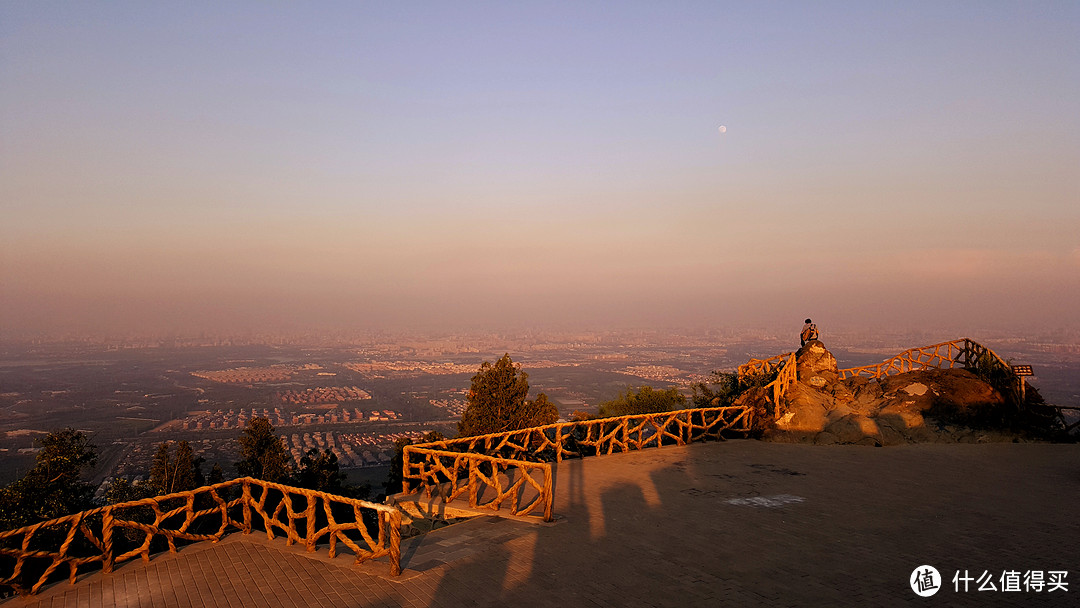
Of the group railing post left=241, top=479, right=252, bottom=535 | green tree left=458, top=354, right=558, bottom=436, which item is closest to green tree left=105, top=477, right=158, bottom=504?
green tree left=458, top=354, right=558, bottom=436

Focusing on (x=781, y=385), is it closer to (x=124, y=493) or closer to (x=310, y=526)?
(x=310, y=526)

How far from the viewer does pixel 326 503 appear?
931cm

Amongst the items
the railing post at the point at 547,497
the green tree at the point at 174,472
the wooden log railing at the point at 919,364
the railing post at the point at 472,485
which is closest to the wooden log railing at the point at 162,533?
the railing post at the point at 472,485

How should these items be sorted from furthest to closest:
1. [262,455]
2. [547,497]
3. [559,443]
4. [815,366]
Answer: [262,455] < [815,366] < [559,443] < [547,497]

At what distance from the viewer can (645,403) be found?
3422 centimetres

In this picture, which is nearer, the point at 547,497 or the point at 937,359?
the point at 547,497

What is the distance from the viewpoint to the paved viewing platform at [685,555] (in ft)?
24.5

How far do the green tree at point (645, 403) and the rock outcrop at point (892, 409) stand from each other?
12263 mm

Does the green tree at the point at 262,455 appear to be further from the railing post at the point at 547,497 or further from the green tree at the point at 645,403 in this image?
the railing post at the point at 547,497

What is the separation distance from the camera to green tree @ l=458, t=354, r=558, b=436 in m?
27.1

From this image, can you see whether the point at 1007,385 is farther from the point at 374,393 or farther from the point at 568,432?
the point at 374,393

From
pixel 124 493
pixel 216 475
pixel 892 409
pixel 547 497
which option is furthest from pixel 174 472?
pixel 892 409

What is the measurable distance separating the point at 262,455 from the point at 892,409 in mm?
26607

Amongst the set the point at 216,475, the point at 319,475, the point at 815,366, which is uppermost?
the point at 815,366
